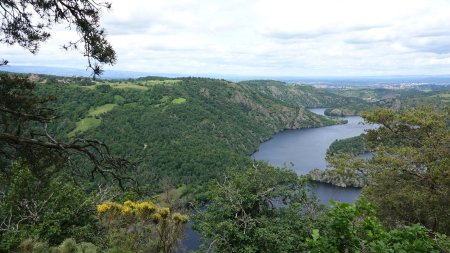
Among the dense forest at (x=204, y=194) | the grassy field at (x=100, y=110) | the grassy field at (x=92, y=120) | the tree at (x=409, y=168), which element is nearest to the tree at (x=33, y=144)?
the dense forest at (x=204, y=194)

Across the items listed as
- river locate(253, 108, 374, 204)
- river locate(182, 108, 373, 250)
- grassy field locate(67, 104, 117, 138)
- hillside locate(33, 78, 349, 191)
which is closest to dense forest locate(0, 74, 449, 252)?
river locate(182, 108, 373, 250)

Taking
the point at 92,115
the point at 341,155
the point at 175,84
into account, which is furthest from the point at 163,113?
the point at 341,155

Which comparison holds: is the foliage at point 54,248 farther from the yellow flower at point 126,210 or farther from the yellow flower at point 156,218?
the yellow flower at point 126,210

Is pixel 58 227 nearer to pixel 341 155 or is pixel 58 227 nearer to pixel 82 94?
pixel 341 155

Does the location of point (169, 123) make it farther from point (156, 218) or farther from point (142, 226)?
point (156, 218)

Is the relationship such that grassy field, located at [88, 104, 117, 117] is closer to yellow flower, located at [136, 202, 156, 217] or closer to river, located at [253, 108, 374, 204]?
river, located at [253, 108, 374, 204]
